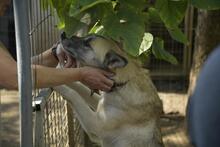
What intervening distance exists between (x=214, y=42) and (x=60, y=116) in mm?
2449

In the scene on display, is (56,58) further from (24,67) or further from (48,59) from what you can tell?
(24,67)

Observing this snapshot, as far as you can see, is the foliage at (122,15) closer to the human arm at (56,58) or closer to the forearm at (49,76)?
the forearm at (49,76)

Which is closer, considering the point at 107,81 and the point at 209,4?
the point at 209,4

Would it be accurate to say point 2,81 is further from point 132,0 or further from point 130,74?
point 130,74

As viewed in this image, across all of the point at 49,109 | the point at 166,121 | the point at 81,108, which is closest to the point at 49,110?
the point at 49,109

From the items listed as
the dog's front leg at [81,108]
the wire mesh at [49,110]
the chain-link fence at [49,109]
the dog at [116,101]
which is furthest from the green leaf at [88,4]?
the dog's front leg at [81,108]

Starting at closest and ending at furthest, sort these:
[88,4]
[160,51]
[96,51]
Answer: [88,4]
[160,51]
[96,51]

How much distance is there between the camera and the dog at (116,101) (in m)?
3.66

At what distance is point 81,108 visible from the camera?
369cm

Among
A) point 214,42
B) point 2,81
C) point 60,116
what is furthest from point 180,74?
point 2,81

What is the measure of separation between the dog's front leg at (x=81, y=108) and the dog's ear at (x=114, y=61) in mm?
330

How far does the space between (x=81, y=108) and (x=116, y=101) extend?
0.29 meters

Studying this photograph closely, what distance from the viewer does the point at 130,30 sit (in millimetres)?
2805

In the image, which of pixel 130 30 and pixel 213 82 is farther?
pixel 130 30
